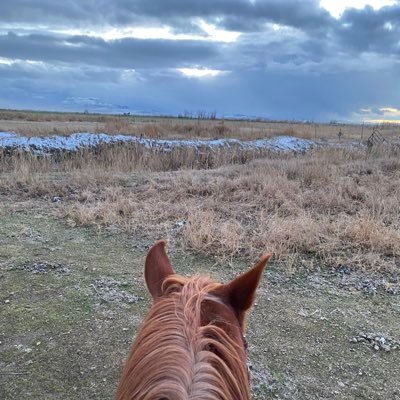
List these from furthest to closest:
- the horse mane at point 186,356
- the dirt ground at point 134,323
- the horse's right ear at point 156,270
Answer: the dirt ground at point 134,323, the horse's right ear at point 156,270, the horse mane at point 186,356

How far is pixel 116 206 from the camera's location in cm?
660

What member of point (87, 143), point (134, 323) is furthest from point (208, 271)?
point (87, 143)

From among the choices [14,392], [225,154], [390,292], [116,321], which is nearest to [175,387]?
[14,392]

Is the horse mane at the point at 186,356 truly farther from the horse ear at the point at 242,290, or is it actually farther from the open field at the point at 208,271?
the open field at the point at 208,271

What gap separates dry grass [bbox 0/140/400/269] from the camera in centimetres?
522

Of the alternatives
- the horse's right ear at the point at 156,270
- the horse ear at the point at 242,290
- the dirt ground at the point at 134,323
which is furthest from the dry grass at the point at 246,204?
the horse ear at the point at 242,290

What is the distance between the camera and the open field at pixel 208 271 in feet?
10.1

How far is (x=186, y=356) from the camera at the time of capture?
1.04 meters

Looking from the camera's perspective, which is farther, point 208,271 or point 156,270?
point 208,271

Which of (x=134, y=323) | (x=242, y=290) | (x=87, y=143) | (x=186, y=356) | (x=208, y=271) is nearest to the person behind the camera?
(x=186, y=356)

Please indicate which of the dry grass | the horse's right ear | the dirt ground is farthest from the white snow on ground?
the horse's right ear

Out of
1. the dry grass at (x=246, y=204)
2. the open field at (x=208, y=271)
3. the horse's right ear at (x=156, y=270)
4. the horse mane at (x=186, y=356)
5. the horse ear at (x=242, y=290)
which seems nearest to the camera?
the horse mane at (x=186, y=356)

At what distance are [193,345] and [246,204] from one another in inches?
241

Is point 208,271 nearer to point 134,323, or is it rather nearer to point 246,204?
point 134,323
